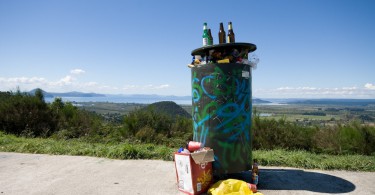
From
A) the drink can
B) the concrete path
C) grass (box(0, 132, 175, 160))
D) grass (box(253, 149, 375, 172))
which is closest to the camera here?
the concrete path

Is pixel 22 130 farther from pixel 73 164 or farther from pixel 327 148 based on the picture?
pixel 327 148

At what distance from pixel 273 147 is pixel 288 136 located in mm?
570

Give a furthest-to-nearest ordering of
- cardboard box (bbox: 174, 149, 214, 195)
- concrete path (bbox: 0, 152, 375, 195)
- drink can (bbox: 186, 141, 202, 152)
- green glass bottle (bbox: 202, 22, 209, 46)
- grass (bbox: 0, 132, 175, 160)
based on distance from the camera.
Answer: grass (bbox: 0, 132, 175, 160), green glass bottle (bbox: 202, 22, 209, 46), drink can (bbox: 186, 141, 202, 152), concrete path (bbox: 0, 152, 375, 195), cardboard box (bbox: 174, 149, 214, 195)

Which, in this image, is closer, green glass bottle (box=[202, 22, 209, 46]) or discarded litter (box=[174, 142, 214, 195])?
discarded litter (box=[174, 142, 214, 195])

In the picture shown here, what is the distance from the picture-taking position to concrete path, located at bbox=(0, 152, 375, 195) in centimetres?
389

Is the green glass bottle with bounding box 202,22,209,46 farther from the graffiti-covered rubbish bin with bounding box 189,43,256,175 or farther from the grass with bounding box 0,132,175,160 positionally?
the grass with bounding box 0,132,175,160

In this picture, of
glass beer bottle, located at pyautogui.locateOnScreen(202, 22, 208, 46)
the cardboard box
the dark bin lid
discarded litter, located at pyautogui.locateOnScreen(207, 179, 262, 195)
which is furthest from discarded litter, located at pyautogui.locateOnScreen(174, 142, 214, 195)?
glass beer bottle, located at pyautogui.locateOnScreen(202, 22, 208, 46)

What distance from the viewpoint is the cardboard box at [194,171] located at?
3.68 metres

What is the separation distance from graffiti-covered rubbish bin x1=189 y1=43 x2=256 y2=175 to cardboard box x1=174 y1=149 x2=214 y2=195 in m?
0.24

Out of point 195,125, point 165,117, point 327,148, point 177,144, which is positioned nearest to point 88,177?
point 195,125

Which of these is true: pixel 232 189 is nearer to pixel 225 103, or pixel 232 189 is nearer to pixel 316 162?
pixel 225 103

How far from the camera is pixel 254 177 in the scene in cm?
402

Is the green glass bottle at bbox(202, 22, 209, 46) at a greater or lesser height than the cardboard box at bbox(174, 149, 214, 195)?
greater

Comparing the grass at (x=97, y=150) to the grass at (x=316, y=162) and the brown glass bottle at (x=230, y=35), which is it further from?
the brown glass bottle at (x=230, y=35)
